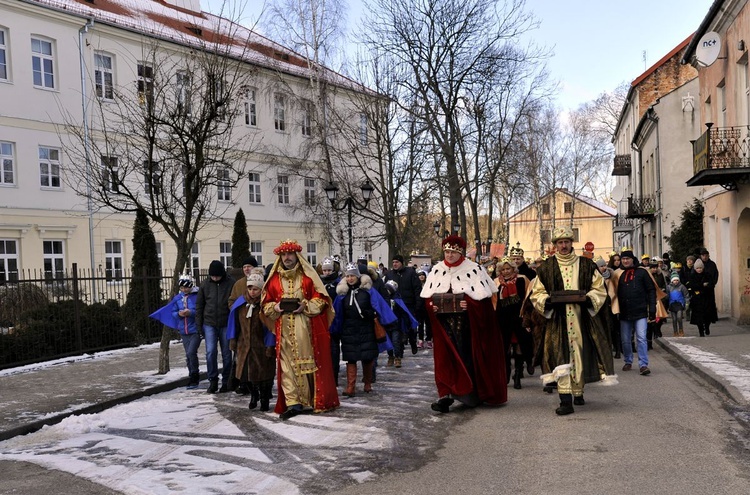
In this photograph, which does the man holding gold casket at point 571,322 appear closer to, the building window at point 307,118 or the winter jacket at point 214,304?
the winter jacket at point 214,304

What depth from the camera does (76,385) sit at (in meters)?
12.6

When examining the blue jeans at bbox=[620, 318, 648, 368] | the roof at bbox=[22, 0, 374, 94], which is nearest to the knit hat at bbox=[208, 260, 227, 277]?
the blue jeans at bbox=[620, 318, 648, 368]

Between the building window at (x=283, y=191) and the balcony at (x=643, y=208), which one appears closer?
the balcony at (x=643, y=208)

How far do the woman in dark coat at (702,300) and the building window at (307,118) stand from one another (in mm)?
18367

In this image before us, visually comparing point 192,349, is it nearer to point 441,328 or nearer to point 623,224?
point 441,328

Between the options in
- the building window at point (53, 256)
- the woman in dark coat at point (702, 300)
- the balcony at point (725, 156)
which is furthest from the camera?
the building window at point (53, 256)

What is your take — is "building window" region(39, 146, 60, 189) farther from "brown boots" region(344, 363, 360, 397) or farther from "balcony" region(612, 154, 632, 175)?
"balcony" region(612, 154, 632, 175)

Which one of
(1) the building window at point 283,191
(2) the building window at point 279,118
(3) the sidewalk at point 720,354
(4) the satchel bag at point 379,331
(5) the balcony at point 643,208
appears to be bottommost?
(3) the sidewalk at point 720,354

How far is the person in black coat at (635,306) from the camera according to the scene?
12680mm

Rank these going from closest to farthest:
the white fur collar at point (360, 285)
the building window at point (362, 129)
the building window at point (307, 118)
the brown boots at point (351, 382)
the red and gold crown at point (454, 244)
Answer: the red and gold crown at point (454, 244) < the brown boots at point (351, 382) < the white fur collar at point (360, 285) < the building window at point (362, 129) < the building window at point (307, 118)

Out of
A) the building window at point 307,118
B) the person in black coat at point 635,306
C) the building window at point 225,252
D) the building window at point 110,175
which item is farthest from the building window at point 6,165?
the person in black coat at point 635,306

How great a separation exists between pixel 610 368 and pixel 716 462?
2.68 m

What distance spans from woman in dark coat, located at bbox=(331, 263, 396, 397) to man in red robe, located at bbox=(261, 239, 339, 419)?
1.39m

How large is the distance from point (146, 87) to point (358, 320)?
18.9 feet
